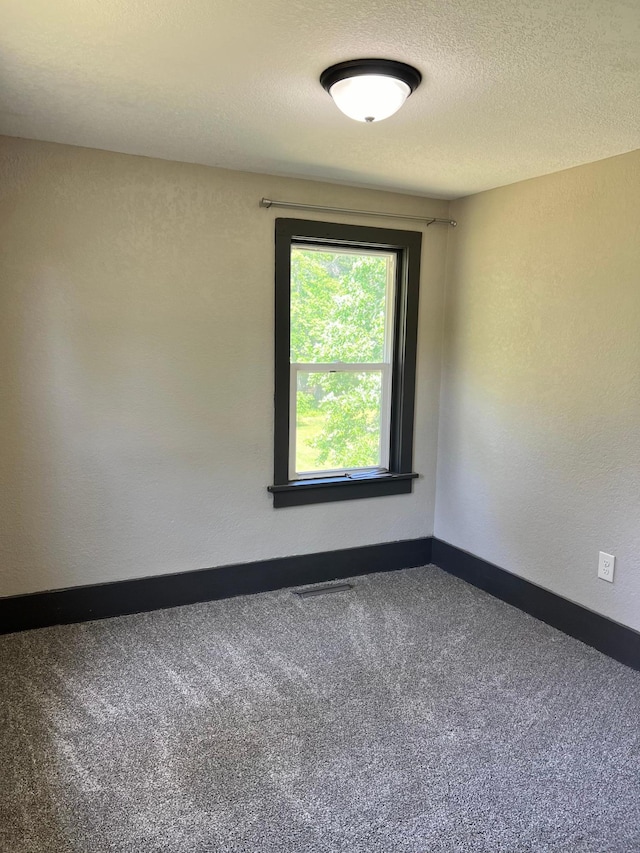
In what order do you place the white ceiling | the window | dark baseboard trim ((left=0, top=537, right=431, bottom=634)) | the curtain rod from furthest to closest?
the window, the curtain rod, dark baseboard trim ((left=0, top=537, right=431, bottom=634)), the white ceiling

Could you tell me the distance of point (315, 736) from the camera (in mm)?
2100

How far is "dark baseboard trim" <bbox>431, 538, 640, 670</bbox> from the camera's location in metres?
2.65

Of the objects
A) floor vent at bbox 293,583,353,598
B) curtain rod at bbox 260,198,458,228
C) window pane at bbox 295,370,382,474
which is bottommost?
floor vent at bbox 293,583,353,598

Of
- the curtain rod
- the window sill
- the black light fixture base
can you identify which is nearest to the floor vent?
the window sill

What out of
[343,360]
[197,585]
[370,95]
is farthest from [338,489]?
[370,95]

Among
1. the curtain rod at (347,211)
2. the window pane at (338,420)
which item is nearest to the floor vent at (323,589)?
the window pane at (338,420)

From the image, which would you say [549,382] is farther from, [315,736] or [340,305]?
[315,736]

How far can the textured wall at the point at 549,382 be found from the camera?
262 cm

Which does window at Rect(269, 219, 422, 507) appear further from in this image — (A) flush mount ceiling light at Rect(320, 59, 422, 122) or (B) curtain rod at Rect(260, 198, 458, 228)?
(A) flush mount ceiling light at Rect(320, 59, 422, 122)

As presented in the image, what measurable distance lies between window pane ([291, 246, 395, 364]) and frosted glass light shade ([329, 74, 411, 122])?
1.37 metres

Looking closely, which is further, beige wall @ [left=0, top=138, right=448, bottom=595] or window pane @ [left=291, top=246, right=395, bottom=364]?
window pane @ [left=291, top=246, right=395, bottom=364]

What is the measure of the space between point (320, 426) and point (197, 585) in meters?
1.10

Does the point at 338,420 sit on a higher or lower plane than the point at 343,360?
lower

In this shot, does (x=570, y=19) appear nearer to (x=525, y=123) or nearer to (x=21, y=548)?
(x=525, y=123)
